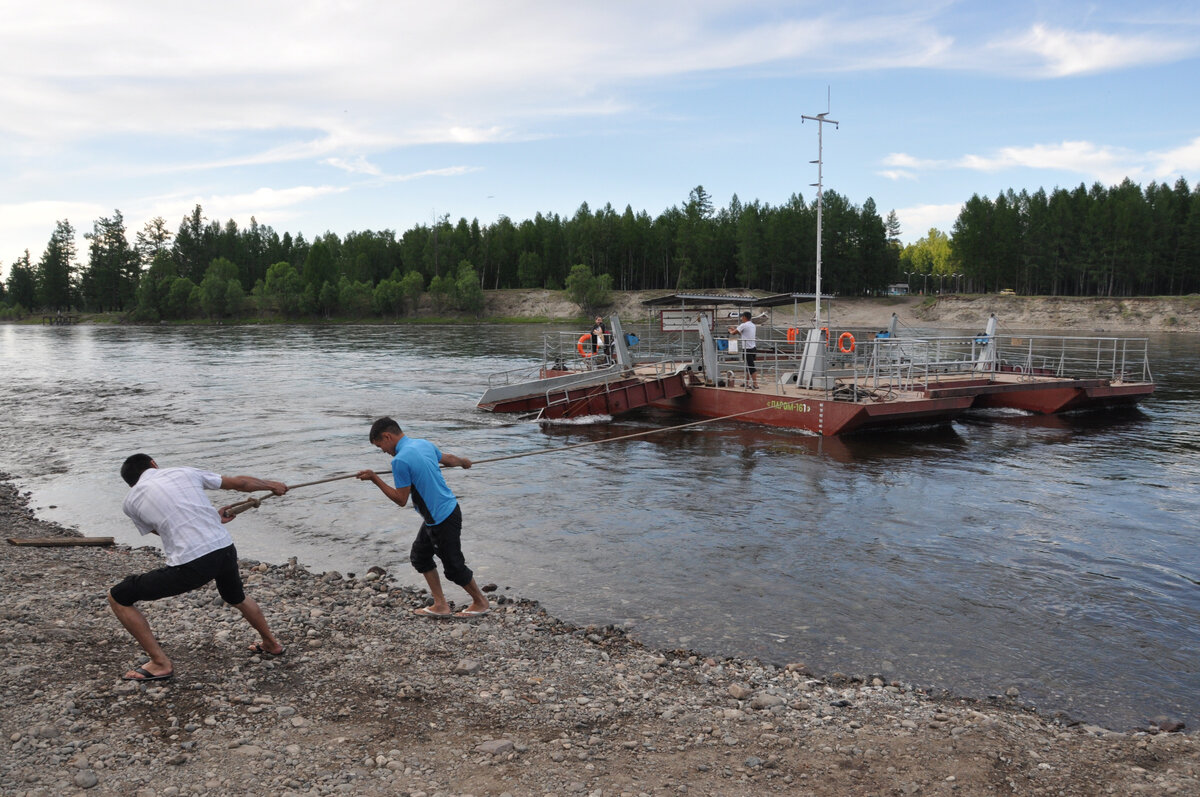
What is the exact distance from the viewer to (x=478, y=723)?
6.41 m

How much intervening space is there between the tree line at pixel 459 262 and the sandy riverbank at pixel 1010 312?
699cm

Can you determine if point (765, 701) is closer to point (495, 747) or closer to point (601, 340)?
point (495, 747)

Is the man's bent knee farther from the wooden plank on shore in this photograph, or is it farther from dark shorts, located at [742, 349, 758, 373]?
dark shorts, located at [742, 349, 758, 373]

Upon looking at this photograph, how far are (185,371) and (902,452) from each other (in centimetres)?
4089

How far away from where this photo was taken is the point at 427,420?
2714cm

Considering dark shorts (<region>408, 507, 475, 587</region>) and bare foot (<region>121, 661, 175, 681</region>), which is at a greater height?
dark shorts (<region>408, 507, 475, 587</region>)

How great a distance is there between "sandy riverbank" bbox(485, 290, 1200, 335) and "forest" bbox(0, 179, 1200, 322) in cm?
724

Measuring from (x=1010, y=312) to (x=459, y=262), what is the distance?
298ft

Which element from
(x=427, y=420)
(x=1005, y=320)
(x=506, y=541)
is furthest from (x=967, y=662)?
(x=1005, y=320)

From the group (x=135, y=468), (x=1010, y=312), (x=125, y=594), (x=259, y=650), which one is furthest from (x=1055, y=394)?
A: (x=1010, y=312)

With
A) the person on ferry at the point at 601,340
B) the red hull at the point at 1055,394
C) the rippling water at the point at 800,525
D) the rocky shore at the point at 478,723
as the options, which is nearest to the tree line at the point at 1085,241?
the rippling water at the point at 800,525

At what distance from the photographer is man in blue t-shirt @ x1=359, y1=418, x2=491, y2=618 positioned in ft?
26.6

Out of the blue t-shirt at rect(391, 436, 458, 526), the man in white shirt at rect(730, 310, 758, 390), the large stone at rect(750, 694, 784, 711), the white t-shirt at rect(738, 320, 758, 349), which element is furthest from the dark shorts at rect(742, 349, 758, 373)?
the large stone at rect(750, 694, 784, 711)

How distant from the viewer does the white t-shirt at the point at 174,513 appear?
661cm
